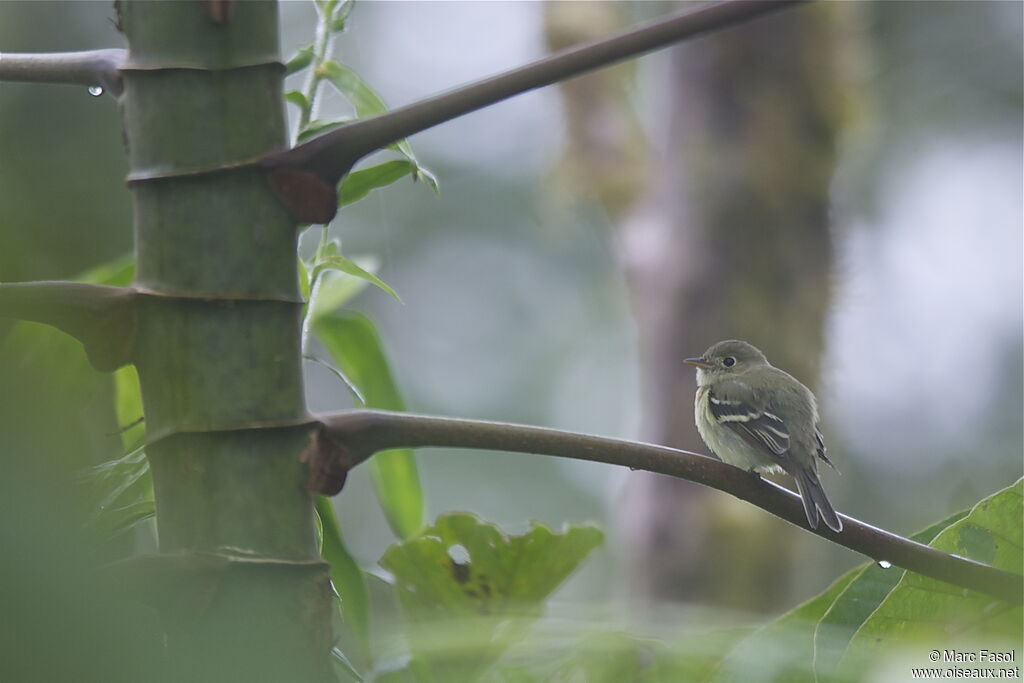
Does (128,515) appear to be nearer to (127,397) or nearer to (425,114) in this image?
(425,114)

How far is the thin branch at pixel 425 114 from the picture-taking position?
3.03 feet

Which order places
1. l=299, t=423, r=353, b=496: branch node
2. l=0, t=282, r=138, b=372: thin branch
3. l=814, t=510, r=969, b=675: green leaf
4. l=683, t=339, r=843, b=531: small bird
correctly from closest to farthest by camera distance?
l=0, t=282, r=138, b=372: thin branch, l=299, t=423, r=353, b=496: branch node, l=814, t=510, r=969, b=675: green leaf, l=683, t=339, r=843, b=531: small bird

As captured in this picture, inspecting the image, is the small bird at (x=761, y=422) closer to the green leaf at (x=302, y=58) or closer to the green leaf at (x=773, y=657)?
the green leaf at (x=773, y=657)

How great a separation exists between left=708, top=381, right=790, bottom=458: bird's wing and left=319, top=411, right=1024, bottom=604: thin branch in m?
1.89

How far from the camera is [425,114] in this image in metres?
0.97

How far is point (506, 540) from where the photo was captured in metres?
1.52

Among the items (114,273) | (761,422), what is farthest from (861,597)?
(761,422)

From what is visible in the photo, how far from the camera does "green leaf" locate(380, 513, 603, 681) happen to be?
4.75ft

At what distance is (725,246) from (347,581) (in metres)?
4.85

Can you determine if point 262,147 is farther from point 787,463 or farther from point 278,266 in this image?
point 787,463

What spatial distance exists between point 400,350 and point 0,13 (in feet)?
47.4

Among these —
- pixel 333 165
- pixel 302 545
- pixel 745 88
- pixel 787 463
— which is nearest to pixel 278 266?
pixel 333 165

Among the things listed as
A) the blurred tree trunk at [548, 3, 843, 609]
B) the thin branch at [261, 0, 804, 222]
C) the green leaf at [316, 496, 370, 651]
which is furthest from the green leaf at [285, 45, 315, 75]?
the blurred tree trunk at [548, 3, 843, 609]

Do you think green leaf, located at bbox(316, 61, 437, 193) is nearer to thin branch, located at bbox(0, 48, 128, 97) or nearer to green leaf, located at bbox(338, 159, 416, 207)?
green leaf, located at bbox(338, 159, 416, 207)
